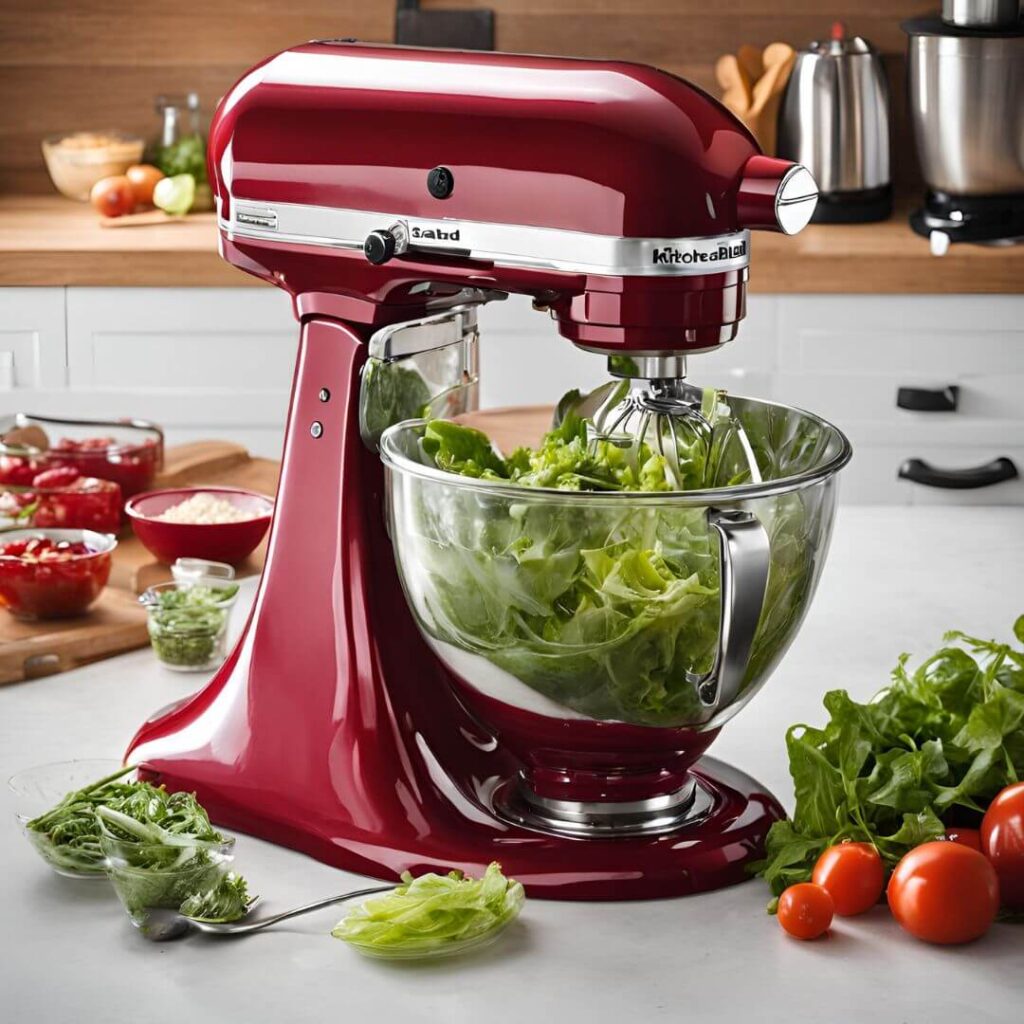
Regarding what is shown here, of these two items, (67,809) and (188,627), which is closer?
(67,809)

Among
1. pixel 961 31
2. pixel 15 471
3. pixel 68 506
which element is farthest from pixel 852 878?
pixel 961 31

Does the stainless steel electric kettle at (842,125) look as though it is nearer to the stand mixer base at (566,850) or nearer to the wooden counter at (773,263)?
the wooden counter at (773,263)

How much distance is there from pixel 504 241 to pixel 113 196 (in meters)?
2.49

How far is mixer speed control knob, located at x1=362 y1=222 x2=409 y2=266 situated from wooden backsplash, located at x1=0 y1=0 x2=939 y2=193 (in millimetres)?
2672

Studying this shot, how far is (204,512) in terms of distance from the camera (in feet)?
5.74

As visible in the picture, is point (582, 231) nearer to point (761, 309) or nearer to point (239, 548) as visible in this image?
point (239, 548)

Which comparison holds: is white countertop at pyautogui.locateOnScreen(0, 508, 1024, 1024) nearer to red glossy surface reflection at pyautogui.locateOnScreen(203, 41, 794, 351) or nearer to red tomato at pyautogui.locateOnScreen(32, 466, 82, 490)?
red glossy surface reflection at pyautogui.locateOnScreen(203, 41, 794, 351)

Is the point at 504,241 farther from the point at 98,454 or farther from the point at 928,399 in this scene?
the point at 928,399

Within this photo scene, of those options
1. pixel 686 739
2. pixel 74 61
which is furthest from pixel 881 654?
pixel 74 61

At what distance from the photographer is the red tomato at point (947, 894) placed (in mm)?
975

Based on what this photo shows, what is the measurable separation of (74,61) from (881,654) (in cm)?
280

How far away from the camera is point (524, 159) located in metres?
1.03

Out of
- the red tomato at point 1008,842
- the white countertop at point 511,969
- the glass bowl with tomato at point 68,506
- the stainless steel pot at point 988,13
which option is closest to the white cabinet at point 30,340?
the glass bowl with tomato at point 68,506

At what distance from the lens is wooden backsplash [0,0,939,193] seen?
3652 millimetres
